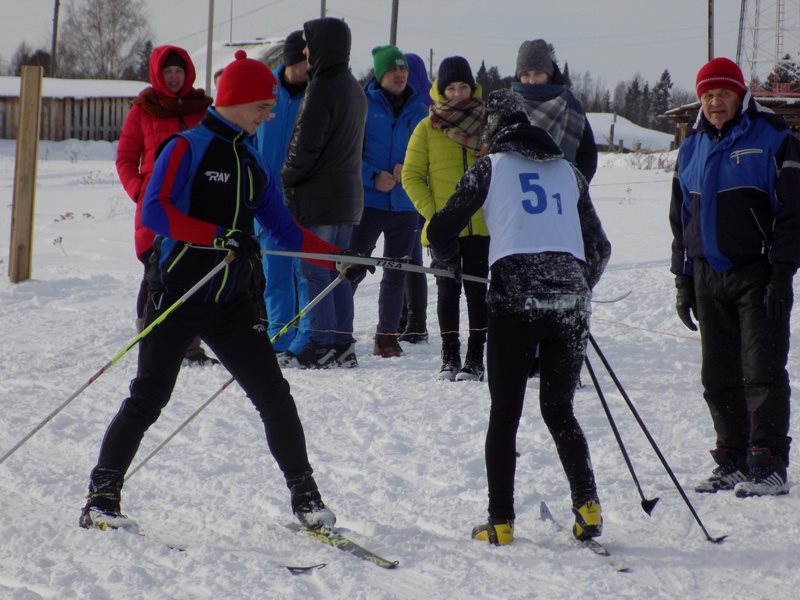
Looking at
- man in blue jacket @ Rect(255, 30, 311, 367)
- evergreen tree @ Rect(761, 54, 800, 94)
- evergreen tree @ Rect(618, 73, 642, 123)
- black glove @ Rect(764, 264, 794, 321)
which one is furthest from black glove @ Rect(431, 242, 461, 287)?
evergreen tree @ Rect(618, 73, 642, 123)

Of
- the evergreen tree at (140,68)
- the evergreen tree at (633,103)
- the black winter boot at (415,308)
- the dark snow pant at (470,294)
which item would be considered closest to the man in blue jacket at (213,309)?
the dark snow pant at (470,294)

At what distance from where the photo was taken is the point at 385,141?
6.62 m

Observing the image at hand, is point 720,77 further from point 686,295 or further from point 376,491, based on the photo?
point 376,491

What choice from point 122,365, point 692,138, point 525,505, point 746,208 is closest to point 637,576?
point 525,505

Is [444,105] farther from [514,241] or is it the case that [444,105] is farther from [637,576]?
[637,576]

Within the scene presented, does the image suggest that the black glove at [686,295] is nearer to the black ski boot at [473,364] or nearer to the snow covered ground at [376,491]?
the snow covered ground at [376,491]

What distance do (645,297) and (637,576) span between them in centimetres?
520

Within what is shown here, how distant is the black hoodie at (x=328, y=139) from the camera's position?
5906 millimetres

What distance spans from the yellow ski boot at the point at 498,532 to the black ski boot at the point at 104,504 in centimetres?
133

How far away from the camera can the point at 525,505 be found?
3900mm

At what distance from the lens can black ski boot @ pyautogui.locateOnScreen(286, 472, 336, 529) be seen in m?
3.58

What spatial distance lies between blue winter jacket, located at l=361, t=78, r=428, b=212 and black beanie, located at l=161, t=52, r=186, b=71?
4.56 feet

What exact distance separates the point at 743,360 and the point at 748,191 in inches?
29.5

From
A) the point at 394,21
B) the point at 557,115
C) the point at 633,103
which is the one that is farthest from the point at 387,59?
the point at 633,103
